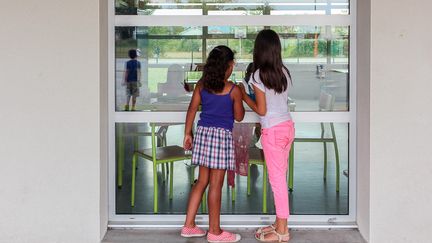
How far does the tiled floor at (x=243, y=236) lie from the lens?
503 centimetres

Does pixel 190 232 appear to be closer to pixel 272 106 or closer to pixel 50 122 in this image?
pixel 272 106

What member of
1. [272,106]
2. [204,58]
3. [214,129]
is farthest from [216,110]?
[204,58]

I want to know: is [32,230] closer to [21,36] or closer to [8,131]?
[8,131]

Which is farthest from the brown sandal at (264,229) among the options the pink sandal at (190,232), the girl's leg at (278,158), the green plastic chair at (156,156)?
the green plastic chair at (156,156)

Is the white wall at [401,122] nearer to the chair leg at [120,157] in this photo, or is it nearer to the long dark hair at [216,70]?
the long dark hair at [216,70]

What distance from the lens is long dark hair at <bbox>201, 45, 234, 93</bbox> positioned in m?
4.80

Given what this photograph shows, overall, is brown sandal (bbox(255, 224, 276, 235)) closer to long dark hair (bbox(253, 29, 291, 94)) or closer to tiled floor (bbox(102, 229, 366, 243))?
tiled floor (bbox(102, 229, 366, 243))

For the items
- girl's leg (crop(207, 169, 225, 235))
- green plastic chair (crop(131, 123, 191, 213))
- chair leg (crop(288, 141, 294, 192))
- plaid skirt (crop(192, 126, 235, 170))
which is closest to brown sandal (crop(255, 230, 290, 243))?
Result: girl's leg (crop(207, 169, 225, 235))

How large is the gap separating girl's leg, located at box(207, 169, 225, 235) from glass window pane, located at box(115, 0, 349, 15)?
1.34 m

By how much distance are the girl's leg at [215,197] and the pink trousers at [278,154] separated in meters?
0.38

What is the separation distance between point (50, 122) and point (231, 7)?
1738 millimetres

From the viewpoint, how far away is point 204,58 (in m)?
5.52

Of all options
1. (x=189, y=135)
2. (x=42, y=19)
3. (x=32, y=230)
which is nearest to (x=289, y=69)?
(x=189, y=135)

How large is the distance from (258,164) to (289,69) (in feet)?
2.71
